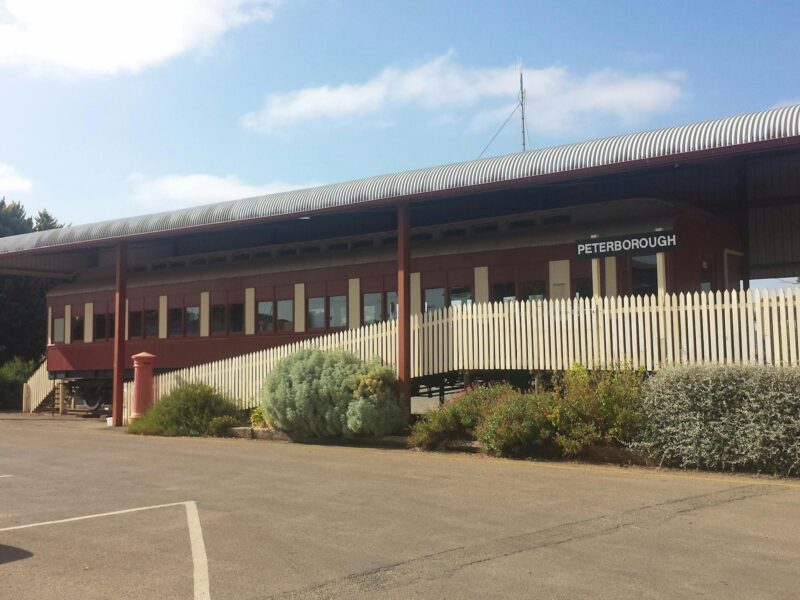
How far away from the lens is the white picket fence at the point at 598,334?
11.5 m

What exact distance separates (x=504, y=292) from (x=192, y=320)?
10.4 m

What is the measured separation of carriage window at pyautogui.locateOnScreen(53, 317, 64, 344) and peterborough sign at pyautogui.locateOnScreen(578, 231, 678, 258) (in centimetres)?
1895

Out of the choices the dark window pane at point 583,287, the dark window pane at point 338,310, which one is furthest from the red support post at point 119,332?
the dark window pane at point 583,287

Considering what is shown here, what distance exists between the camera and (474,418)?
13.1 m

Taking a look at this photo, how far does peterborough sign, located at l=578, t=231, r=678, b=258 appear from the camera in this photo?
13.8 m

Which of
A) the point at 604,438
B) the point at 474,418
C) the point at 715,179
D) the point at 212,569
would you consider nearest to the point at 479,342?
the point at 474,418

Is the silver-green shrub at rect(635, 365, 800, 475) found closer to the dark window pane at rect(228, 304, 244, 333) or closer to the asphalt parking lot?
the asphalt parking lot

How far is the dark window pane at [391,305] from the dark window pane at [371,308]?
0.70ft

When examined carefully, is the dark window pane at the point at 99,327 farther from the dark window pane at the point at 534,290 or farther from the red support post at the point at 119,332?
the dark window pane at the point at 534,290

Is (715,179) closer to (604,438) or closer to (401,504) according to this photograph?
(604,438)

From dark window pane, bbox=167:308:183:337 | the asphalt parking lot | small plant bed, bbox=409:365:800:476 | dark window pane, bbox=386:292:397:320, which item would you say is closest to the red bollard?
dark window pane, bbox=167:308:183:337

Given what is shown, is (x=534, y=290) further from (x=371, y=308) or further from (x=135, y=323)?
(x=135, y=323)

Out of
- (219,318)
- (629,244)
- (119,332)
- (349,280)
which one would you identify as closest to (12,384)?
(119,332)

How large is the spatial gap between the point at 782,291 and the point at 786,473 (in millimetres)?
2772
